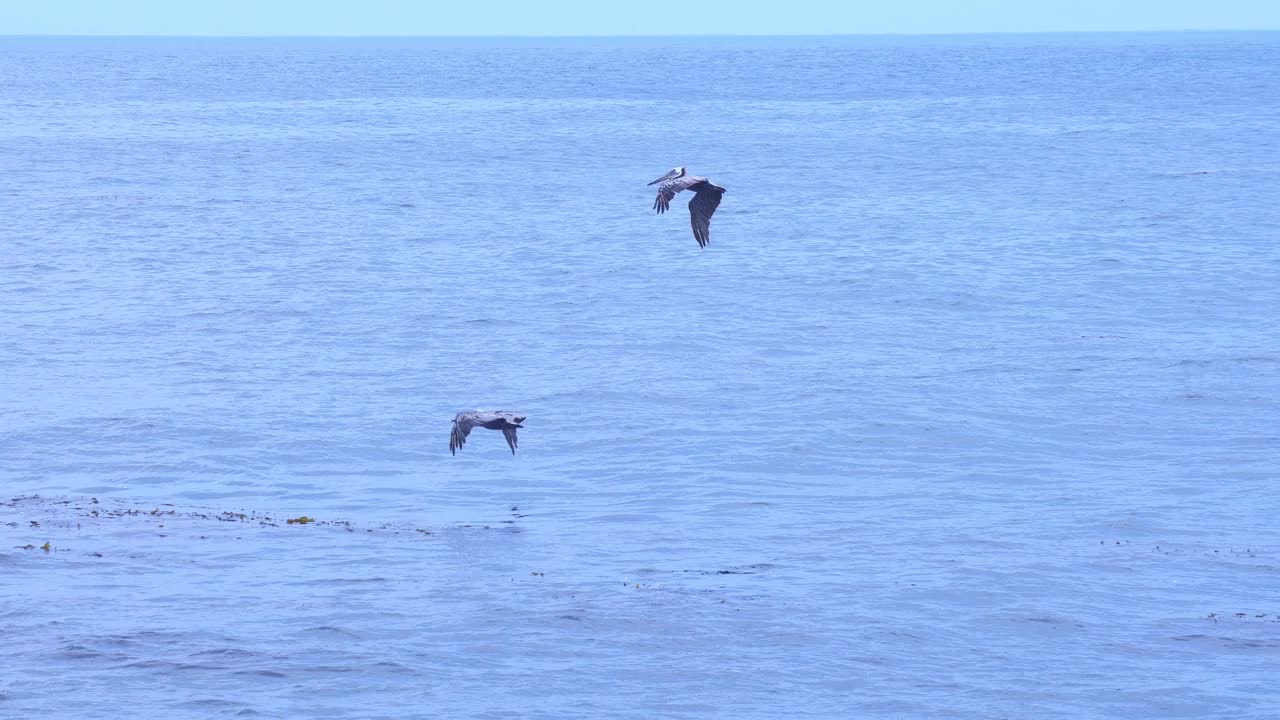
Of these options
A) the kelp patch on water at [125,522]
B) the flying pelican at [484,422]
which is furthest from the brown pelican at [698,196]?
the kelp patch on water at [125,522]

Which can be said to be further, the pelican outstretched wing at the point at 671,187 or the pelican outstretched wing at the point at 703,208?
the pelican outstretched wing at the point at 703,208

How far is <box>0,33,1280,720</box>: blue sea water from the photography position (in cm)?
1611

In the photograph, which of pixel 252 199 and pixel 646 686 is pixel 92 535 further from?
pixel 252 199

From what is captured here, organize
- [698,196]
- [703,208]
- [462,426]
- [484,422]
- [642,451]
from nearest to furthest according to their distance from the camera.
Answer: [703,208]
[698,196]
[484,422]
[462,426]
[642,451]

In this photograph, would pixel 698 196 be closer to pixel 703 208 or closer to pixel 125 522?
pixel 703 208

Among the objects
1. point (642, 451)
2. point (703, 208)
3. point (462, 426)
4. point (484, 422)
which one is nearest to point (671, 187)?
point (703, 208)

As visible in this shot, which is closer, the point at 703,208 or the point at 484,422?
the point at 703,208

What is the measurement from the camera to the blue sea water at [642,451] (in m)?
16.1

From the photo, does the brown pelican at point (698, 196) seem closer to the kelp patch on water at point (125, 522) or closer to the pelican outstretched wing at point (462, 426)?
the pelican outstretched wing at point (462, 426)

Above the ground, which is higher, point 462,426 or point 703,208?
point 703,208

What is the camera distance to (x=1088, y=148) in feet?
233

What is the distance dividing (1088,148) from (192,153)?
35.4m

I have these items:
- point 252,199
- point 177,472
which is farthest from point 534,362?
point 252,199

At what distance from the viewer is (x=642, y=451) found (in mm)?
24094
